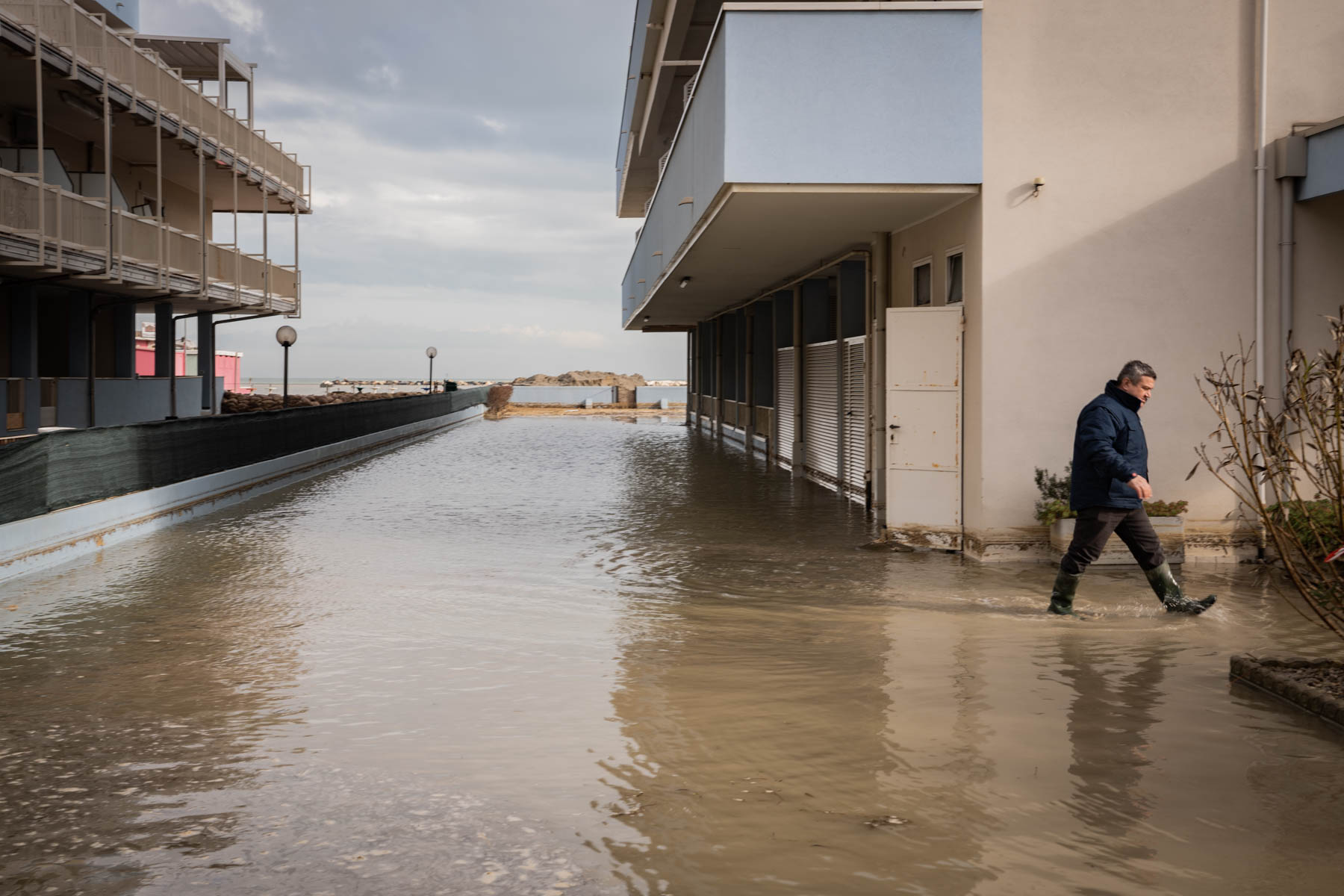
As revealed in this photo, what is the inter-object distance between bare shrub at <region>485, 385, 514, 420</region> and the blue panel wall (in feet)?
146

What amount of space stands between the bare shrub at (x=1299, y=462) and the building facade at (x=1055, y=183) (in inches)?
14.5

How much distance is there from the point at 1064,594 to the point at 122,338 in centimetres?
2374

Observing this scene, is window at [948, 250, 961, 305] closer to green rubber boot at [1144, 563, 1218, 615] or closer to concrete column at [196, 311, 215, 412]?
green rubber boot at [1144, 563, 1218, 615]

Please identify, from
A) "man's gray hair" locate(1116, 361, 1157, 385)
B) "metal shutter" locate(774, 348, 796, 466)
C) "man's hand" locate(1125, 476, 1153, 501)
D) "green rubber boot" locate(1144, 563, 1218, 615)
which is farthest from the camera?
"metal shutter" locate(774, 348, 796, 466)

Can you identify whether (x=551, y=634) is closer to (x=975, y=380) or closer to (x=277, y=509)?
(x=975, y=380)

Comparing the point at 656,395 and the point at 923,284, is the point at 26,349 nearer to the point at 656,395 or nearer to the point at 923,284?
the point at 923,284

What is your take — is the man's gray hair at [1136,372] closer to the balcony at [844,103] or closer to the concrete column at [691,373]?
the balcony at [844,103]

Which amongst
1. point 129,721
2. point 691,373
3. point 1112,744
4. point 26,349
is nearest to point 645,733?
point 1112,744

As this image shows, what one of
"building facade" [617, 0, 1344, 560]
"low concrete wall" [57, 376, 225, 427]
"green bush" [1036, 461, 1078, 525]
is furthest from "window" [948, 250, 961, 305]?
"low concrete wall" [57, 376, 225, 427]

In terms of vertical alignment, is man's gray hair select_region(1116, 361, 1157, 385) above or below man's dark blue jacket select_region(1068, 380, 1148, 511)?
above

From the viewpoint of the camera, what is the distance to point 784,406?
2314 centimetres

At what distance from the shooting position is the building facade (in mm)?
10797

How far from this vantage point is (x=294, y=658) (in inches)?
289

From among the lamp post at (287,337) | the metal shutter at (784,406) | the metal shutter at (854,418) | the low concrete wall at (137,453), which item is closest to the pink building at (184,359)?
the lamp post at (287,337)
